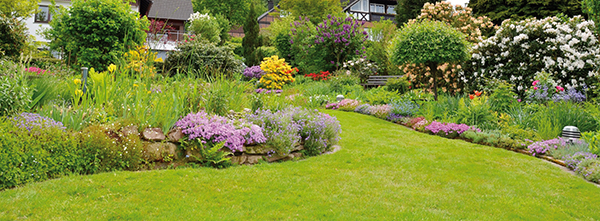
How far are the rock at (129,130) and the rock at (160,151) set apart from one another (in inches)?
9.4

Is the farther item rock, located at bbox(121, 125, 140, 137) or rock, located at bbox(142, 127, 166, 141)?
rock, located at bbox(142, 127, 166, 141)

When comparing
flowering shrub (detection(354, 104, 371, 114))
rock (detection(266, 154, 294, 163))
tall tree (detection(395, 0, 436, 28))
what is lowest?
rock (detection(266, 154, 294, 163))

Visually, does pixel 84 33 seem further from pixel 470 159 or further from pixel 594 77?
pixel 594 77

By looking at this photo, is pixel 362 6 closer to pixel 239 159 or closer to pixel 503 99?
pixel 503 99

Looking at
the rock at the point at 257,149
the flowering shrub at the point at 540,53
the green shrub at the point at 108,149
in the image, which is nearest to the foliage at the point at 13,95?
the green shrub at the point at 108,149

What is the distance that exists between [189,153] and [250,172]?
0.90 meters

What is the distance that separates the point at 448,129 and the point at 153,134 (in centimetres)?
611

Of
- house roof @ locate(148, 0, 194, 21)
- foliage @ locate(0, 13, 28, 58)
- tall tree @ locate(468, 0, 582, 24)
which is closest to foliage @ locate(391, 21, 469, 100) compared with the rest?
tall tree @ locate(468, 0, 582, 24)

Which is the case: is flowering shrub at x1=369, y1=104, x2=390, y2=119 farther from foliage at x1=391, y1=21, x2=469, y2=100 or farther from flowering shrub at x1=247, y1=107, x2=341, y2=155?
flowering shrub at x1=247, y1=107, x2=341, y2=155

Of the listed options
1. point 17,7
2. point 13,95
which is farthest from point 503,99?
point 17,7

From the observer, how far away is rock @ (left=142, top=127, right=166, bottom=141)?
4941mm

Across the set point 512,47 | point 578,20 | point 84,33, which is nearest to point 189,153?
point 84,33

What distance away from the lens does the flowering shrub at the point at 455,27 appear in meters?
12.1

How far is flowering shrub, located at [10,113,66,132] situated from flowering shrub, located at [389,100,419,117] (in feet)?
25.8
